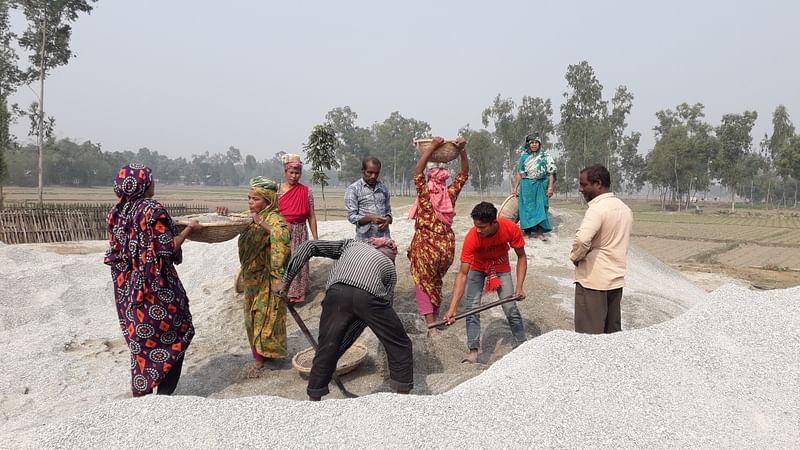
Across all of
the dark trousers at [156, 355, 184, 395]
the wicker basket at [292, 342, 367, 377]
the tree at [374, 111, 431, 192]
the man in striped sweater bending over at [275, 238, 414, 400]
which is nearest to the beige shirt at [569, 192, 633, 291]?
the man in striped sweater bending over at [275, 238, 414, 400]

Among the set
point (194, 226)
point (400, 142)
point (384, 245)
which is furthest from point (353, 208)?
point (400, 142)

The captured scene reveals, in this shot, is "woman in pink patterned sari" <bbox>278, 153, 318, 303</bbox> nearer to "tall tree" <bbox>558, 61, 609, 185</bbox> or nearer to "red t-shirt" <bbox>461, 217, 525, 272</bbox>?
"red t-shirt" <bbox>461, 217, 525, 272</bbox>

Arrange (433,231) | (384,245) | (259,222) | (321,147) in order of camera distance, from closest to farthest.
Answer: (259,222) → (384,245) → (433,231) → (321,147)

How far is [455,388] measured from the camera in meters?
2.28

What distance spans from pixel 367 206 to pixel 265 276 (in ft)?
3.98

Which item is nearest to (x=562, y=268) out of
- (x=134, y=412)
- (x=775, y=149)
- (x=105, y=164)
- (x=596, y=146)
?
(x=134, y=412)

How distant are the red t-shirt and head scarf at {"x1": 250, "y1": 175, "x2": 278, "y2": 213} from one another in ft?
4.79

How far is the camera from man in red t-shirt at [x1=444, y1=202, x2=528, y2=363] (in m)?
3.23

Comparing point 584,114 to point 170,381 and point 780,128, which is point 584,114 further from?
point 170,381

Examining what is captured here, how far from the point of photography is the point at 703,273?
986 cm

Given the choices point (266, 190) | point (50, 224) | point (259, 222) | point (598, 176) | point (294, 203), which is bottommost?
point (50, 224)

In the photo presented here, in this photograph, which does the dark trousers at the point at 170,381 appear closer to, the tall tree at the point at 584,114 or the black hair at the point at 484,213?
the black hair at the point at 484,213

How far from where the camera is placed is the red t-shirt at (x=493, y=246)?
326cm

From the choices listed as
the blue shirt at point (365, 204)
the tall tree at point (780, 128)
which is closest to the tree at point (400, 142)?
the tall tree at point (780, 128)
